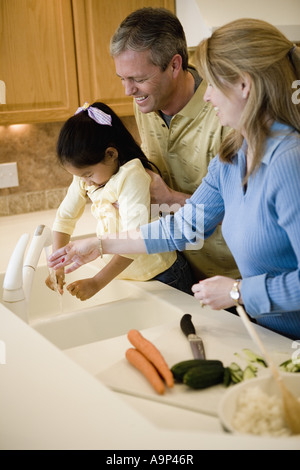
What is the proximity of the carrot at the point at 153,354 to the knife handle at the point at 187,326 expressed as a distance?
12cm

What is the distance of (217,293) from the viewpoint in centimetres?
119

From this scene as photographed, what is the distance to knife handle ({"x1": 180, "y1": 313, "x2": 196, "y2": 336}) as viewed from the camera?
1.22 m

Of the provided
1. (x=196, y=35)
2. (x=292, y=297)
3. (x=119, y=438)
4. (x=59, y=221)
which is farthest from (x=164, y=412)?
(x=196, y=35)

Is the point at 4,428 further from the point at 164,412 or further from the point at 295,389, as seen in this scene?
the point at 295,389

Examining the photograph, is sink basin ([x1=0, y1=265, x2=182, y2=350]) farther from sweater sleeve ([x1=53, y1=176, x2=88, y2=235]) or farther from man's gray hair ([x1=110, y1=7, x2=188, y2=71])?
man's gray hair ([x1=110, y1=7, x2=188, y2=71])

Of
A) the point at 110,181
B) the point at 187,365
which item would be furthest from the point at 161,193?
the point at 187,365

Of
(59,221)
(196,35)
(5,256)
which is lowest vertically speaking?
(5,256)

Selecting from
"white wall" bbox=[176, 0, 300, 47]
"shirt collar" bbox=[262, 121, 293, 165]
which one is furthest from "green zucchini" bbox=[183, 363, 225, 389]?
"white wall" bbox=[176, 0, 300, 47]

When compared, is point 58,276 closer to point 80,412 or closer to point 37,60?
point 80,412

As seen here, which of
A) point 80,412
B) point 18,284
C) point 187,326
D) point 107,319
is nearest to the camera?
point 80,412

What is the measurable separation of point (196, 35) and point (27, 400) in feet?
5.78

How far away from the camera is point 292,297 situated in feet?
3.61

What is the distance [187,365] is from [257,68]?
57cm

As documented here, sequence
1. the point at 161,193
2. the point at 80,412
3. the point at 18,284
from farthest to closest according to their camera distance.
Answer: the point at 161,193 < the point at 18,284 < the point at 80,412
